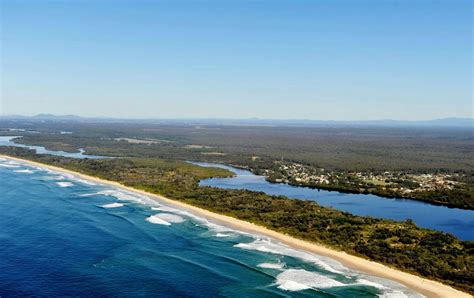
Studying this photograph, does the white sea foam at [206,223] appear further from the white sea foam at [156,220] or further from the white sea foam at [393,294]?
the white sea foam at [393,294]

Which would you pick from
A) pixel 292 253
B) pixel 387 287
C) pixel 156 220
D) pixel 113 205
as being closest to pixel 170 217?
pixel 156 220

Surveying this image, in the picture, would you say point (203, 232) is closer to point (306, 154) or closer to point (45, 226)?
point (45, 226)

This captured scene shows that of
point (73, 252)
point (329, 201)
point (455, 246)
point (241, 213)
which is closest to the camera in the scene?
point (73, 252)

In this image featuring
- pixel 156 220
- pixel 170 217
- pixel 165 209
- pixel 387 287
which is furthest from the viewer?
pixel 165 209

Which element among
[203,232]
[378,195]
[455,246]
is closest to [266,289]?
[203,232]

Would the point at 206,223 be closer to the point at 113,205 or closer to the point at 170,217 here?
the point at 170,217

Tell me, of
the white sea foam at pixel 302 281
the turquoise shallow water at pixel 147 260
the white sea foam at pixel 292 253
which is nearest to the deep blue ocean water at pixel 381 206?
the white sea foam at pixel 292 253

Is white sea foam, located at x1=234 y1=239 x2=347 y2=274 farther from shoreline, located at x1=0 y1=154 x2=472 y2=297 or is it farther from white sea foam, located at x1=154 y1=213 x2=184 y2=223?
white sea foam, located at x1=154 y1=213 x2=184 y2=223
